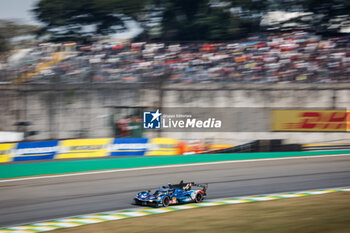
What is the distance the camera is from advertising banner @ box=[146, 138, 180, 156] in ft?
63.7

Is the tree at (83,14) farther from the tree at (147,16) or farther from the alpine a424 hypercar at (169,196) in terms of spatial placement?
the alpine a424 hypercar at (169,196)

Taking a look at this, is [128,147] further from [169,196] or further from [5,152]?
[169,196]

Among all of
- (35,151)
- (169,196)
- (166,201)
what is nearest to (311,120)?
(169,196)

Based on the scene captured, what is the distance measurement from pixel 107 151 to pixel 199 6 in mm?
15116

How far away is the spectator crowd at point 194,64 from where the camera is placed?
21.6 metres

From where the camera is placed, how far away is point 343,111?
22094 millimetres

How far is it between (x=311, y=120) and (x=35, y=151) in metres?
12.8

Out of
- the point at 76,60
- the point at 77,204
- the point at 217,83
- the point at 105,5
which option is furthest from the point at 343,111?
the point at 105,5

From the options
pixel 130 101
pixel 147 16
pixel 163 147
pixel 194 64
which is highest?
pixel 147 16

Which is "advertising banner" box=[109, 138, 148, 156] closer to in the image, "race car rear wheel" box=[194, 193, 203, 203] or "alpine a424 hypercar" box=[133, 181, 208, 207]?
"alpine a424 hypercar" box=[133, 181, 208, 207]

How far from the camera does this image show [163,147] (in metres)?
19.6

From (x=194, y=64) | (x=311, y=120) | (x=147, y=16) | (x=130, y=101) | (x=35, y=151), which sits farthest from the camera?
(x=147, y=16)

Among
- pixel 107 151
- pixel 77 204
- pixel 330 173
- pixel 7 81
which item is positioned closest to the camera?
pixel 77 204

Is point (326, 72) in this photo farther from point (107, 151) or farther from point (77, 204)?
point (77, 204)
